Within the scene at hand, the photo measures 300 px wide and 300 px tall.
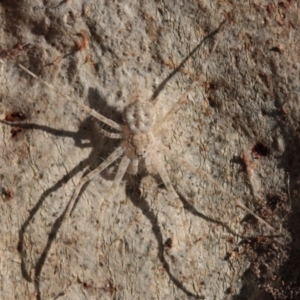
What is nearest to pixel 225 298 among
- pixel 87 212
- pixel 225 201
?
pixel 225 201

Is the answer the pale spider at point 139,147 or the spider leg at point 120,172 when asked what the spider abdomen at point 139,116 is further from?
the spider leg at point 120,172

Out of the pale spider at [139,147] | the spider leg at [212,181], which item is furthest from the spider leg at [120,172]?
the spider leg at [212,181]

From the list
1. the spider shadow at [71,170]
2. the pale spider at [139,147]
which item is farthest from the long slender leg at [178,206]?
the spider shadow at [71,170]

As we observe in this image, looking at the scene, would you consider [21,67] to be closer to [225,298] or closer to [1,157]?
[1,157]

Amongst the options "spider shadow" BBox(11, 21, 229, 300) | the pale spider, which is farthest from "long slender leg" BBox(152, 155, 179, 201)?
"spider shadow" BBox(11, 21, 229, 300)

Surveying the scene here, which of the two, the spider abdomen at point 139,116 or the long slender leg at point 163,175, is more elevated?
the spider abdomen at point 139,116

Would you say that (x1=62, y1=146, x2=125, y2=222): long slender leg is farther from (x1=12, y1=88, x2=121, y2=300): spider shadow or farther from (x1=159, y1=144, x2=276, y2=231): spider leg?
(x1=159, y1=144, x2=276, y2=231): spider leg

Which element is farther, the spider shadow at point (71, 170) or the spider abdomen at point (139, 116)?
the spider shadow at point (71, 170)
